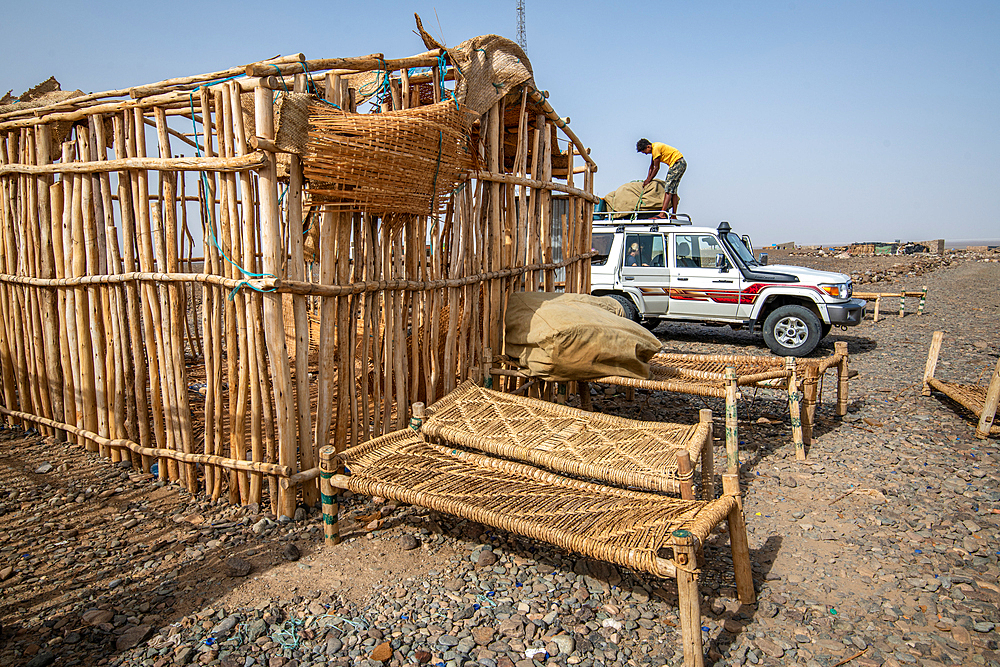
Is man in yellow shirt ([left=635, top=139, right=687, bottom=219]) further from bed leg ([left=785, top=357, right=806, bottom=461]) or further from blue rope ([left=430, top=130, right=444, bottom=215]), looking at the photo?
blue rope ([left=430, top=130, right=444, bottom=215])

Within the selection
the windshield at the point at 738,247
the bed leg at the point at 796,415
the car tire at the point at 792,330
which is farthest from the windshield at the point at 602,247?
the bed leg at the point at 796,415

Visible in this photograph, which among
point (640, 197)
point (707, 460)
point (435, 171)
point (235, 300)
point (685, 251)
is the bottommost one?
point (707, 460)

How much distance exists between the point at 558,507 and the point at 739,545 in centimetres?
83

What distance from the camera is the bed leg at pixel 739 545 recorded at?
8.79ft

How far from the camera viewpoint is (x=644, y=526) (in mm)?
2535

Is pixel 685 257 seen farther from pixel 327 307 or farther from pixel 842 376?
pixel 327 307

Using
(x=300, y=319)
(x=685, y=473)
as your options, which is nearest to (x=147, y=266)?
(x=300, y=319)

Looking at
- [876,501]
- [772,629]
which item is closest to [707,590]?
[772,629]

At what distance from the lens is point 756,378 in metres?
4.53

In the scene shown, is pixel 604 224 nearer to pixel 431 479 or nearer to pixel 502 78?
pixel 502 78

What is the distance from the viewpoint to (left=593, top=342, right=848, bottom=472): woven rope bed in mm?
4457

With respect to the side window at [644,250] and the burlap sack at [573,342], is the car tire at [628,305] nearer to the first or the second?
the side window at [644,250]

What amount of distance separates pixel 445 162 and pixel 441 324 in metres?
1.27

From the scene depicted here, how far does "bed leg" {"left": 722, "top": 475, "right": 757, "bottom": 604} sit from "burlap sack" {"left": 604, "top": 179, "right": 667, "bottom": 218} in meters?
7.69
